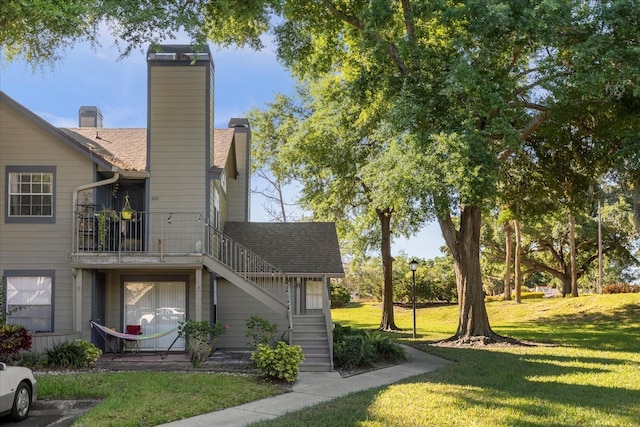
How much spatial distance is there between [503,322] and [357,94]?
1719 centimetres

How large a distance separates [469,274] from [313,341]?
7.19 meters

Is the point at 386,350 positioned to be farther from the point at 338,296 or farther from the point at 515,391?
the point at 338,296

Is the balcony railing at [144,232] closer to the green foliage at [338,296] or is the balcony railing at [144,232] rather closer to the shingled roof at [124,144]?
the shingled roof at [124,144]

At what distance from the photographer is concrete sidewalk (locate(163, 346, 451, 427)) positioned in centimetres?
855

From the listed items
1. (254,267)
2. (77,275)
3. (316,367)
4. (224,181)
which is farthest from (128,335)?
(224,181)

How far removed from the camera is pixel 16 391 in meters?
8.48

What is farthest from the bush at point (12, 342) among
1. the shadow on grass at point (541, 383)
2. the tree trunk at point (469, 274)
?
the tree trunk at point (469, 274)

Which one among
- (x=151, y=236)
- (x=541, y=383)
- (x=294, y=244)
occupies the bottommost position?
(x=541, y=383)

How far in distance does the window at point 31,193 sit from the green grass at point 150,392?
4.76 m

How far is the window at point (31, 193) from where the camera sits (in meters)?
14.6

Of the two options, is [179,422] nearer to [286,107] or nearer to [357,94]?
[357,94]

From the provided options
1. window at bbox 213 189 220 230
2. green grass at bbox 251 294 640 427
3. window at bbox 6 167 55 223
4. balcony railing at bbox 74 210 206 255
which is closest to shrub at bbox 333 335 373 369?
green grass at bbox 251 294 640 427

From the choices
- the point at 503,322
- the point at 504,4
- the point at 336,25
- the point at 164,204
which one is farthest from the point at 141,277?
the point at 503,322

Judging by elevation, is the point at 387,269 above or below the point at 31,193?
below
